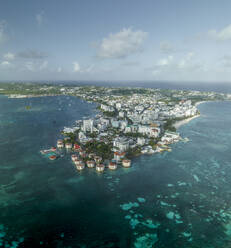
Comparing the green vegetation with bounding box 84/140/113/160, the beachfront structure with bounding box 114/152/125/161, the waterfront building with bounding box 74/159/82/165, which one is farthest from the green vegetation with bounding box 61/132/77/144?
the beachfront structure with bounding box 114/152/125/161

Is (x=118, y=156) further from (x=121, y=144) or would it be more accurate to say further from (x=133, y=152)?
(x=133, y=152)

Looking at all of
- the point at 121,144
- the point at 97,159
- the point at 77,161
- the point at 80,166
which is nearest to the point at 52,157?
the point at 77,161

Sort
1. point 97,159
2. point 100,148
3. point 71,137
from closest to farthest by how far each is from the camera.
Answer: point 97,159 < point 100,148 < point 71,137

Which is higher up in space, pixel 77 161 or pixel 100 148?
pixel 100 148

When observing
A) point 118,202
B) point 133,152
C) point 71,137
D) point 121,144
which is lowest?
point 118,202

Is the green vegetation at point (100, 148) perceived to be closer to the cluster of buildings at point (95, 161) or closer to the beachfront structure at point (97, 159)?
the cluster of buildings at point (95, 161)

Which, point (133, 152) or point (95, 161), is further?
point (133, 152)

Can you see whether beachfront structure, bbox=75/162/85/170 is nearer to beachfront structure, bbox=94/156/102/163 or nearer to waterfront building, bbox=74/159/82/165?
waterfront building, bbox=74/159/82/165

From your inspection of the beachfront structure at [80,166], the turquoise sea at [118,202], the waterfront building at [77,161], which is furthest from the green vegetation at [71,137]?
the beachfront structure at [80,166]

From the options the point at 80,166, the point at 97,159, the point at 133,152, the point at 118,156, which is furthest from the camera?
the point at 133,152
